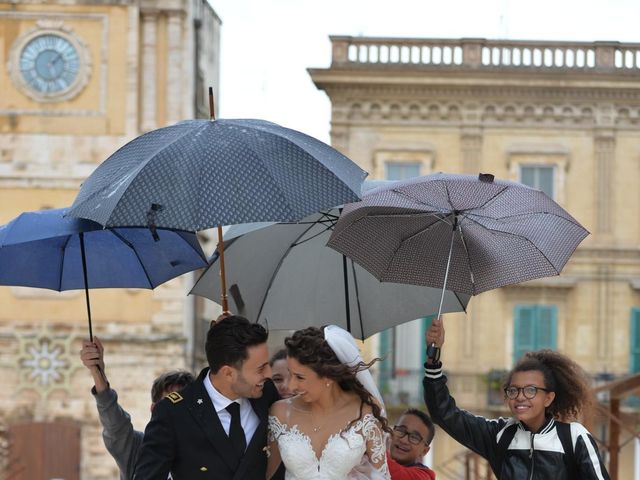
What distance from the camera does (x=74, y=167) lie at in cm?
3228

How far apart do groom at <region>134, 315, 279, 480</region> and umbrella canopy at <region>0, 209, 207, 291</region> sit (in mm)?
1555

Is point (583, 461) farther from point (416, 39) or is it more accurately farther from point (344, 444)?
point (416, 39)

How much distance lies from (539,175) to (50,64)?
983cm

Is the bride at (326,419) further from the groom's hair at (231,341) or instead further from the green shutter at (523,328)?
the green shutter at (523,328)

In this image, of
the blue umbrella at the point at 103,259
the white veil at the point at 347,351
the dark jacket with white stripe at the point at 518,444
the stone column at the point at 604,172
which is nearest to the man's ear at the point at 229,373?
the white veil at the point at 347,351

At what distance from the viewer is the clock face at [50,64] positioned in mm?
32406

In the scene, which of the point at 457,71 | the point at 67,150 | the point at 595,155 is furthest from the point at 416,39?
the point at 67,150

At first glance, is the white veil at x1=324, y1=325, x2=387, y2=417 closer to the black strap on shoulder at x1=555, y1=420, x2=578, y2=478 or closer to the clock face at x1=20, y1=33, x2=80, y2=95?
the black strap on shoulder at x1=555, y1=420, x2=578, y2=478

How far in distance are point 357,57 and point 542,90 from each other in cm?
367

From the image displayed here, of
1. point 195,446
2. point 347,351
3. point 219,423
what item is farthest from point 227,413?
point 347,351

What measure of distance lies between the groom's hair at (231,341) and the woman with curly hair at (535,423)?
0.66 metres

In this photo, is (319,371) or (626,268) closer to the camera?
(319,371)

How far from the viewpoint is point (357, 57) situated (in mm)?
31906

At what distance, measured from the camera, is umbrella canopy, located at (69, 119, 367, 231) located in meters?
5.64
